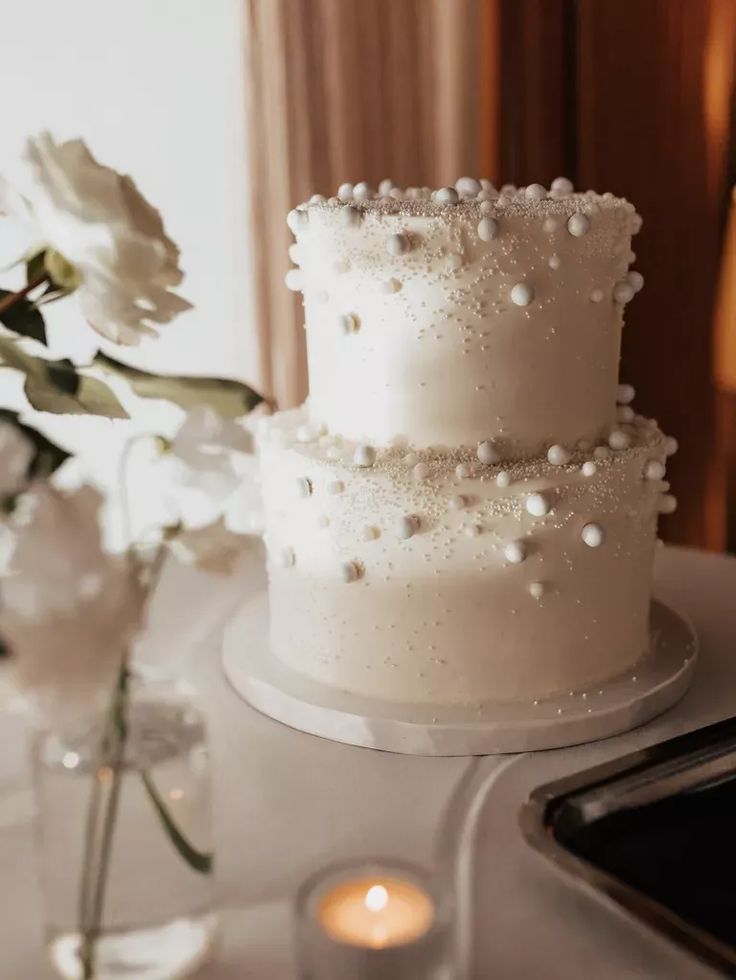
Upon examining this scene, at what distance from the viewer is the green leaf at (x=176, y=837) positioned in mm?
574

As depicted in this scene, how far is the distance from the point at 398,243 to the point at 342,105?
4.51 ft

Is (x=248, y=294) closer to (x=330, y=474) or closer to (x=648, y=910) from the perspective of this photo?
(x=330, y=474)

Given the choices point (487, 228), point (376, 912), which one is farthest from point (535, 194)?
point (376, 912)

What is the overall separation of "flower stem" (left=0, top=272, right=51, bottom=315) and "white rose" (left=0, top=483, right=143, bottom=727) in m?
0.18

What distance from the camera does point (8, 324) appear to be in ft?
2.13

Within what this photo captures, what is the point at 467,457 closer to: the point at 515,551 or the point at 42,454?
the point at 515,551

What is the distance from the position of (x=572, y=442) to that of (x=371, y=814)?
405 millimetres

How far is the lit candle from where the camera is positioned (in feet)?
1.89

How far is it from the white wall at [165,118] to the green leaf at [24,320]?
58.5 inches

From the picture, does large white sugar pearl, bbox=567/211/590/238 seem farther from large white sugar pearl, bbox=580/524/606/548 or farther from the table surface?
the table surface

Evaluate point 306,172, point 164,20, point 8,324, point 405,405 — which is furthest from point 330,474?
point 164,20

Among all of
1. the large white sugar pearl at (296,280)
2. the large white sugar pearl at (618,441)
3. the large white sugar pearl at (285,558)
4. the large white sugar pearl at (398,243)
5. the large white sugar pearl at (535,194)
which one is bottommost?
the large white sugar pearl at (285,558)

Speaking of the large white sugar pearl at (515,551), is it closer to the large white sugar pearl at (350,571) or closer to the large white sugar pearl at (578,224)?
the large white sugar pearl at (350,571)

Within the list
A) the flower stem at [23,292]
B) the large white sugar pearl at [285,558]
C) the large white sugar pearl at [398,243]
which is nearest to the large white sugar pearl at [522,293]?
the large white sugar pearl at [398,243]
